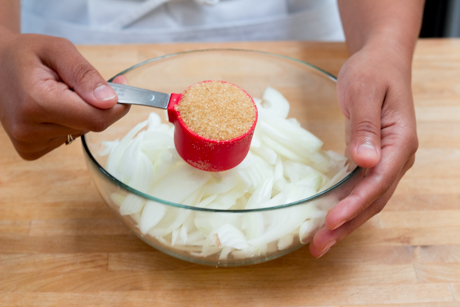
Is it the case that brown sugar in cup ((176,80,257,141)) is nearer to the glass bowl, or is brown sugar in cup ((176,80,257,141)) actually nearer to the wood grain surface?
the glass bowl

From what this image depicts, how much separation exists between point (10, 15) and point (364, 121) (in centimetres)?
89

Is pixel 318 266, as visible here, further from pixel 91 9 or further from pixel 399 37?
pixel 91 9

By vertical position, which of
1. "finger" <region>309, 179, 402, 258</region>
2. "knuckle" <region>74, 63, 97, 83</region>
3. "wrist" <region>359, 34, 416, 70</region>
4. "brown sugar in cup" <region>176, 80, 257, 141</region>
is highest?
"knuckle" <region>74, 63, 97, 83</region>

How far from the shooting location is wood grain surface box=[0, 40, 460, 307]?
0.78m

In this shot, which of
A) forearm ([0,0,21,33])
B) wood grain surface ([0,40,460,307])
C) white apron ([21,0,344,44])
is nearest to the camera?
wood grain surface ([0,40,460,307])

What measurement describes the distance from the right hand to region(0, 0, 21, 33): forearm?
0.91ft

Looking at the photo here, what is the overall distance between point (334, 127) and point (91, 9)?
0.80 meters

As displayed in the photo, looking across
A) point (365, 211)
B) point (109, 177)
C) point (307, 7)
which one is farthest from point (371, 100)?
point (307, 7)

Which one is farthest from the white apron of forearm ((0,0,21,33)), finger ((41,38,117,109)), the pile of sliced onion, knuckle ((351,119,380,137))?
knuckle ((351,119,380,137))

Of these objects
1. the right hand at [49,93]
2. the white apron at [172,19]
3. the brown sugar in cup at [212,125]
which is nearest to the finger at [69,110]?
the right hand at [49,93]

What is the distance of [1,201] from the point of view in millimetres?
945

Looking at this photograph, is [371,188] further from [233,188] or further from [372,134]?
[233,188]

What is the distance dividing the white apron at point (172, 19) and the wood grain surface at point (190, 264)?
0.48m

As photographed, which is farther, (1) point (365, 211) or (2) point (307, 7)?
(2) point (307, 7)
